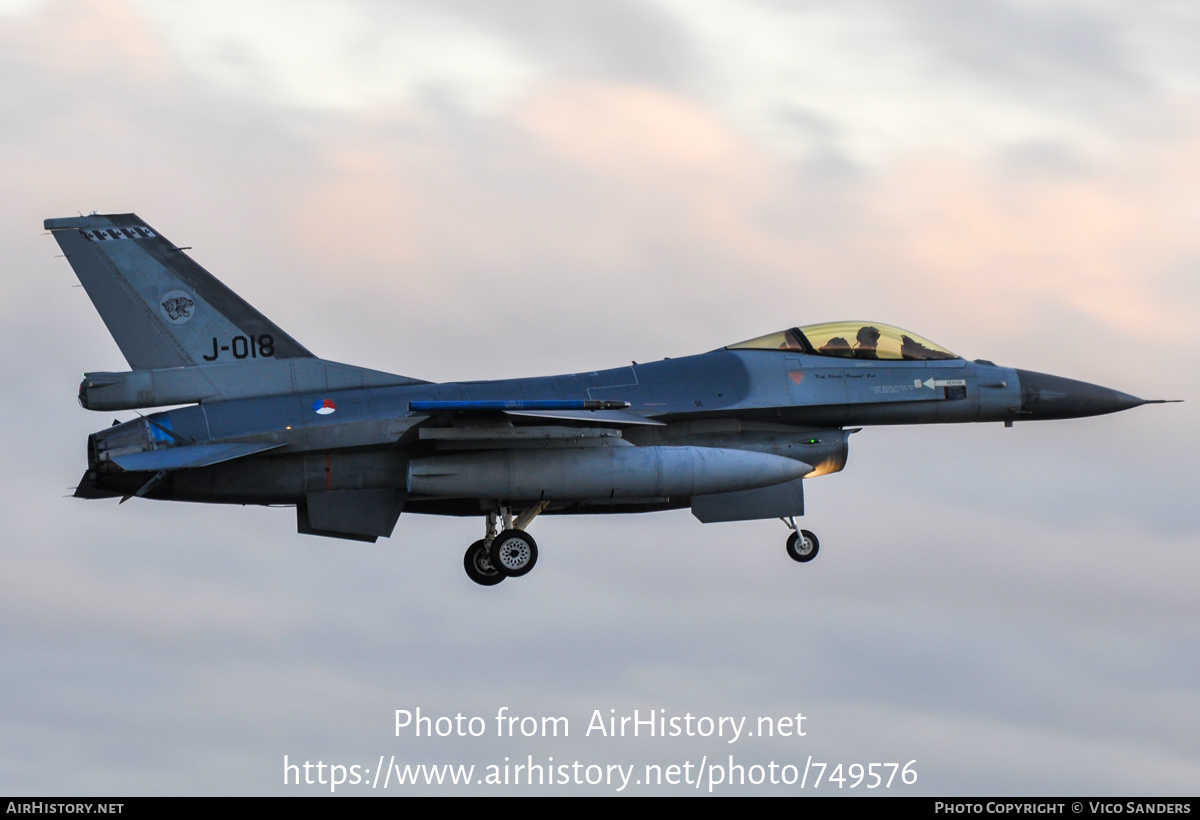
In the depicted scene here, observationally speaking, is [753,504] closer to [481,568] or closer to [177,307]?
[481,568]

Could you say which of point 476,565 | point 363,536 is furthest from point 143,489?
point 476,565

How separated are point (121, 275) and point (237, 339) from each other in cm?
173

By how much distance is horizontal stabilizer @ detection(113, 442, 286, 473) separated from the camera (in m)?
23.1

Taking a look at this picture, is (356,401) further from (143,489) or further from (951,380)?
A: (951,380)

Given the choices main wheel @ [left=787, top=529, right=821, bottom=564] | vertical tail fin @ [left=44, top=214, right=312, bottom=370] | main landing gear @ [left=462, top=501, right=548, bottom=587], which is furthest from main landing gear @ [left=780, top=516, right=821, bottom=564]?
vertical tail fin @ [left=44, top=214, right=312, bottom=370]

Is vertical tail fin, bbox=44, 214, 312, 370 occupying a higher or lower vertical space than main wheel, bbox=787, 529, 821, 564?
higher

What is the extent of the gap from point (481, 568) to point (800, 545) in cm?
454

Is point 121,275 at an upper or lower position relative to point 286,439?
upper

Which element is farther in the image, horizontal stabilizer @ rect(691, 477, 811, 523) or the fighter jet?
horizontal stabilizer @ rect(691, 477, 811, 523)

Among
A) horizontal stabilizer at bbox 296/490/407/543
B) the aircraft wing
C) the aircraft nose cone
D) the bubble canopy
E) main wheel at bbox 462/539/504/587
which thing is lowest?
main wheel at bbox 462/539/504/587

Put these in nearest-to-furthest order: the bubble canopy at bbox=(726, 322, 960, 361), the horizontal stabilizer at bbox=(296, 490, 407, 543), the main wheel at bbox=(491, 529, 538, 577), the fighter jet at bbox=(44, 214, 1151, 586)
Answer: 1. the fighter jet at bbox=(44, 214, 1151, 586)
2. the horizontal stabilizer at bbox=(296, 490, 407, 543)
3. the main wheel at bbox=(491, 529, 538, 577)
4. the bubble canopy at bbox=(726, 322, 960, 361)

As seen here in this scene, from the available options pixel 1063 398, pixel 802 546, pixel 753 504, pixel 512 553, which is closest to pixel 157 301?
pixel 512 553

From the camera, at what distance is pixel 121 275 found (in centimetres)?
2470

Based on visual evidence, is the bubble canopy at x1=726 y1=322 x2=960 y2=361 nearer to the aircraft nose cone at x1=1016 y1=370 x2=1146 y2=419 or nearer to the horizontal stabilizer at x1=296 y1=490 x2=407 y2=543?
the aircraft nose cone at x1=1016 y1=370 x2=1146 y2=419
